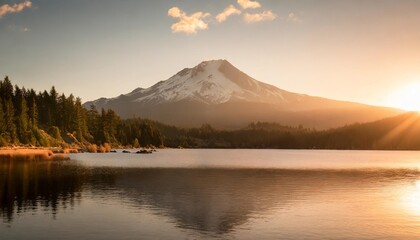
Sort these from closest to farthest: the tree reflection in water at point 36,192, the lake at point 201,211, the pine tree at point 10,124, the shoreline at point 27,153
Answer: the lake at point 201,211 → the tree reflection in water at point 36,192 → the shoreline at point 27,153 → the pine tree at point 10,124

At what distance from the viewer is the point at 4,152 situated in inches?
4719

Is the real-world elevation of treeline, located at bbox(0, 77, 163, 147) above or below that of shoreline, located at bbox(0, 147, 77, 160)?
above

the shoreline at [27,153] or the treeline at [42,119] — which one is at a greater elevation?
Result: the treeline at [42,119]

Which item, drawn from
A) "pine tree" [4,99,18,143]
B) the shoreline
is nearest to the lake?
the shoreline

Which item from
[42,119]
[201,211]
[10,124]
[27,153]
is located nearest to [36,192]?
[201,211]

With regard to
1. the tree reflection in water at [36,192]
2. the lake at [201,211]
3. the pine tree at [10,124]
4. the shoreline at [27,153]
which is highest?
the pine tree at [10,124]

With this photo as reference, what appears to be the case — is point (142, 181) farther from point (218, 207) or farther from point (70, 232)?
point (70, 232)

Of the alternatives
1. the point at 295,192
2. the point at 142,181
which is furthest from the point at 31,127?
the point at 295,192

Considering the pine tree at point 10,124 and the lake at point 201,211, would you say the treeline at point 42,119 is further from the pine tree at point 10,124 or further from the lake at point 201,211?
the lake at point 201,211

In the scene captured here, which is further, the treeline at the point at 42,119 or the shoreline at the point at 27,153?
the treeline at the point at 42,119

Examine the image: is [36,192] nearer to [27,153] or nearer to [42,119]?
[27,153]

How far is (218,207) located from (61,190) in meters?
19.5

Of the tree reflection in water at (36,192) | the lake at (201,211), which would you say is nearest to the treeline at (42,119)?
the tree reflection in water at (36,192)

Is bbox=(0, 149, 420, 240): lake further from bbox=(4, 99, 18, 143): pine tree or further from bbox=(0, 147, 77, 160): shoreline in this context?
bbox=(4, 99, 18, 143): pine tree
